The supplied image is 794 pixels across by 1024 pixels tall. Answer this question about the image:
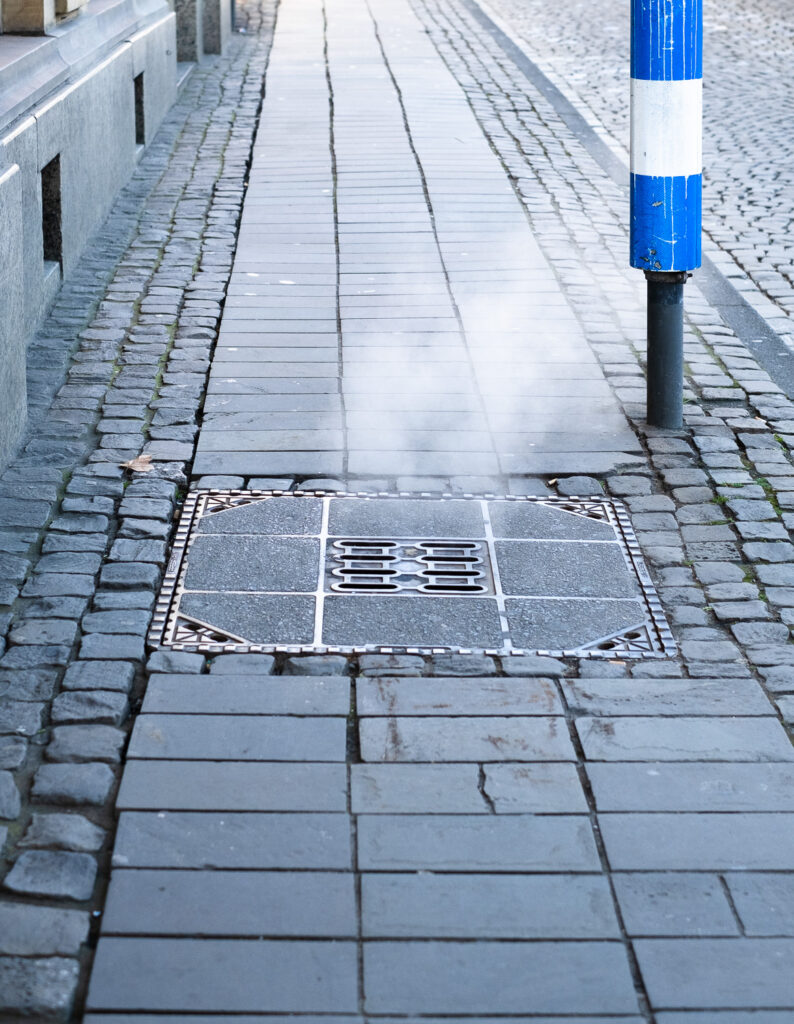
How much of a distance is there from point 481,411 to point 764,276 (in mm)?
2772

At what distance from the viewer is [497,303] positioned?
6426mm

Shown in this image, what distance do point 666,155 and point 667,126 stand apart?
9 cm

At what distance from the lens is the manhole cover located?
3633 millimetres

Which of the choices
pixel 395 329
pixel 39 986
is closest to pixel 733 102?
pixel 395 329

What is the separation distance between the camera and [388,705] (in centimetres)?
329

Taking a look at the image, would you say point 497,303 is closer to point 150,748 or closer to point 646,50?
point 646,50

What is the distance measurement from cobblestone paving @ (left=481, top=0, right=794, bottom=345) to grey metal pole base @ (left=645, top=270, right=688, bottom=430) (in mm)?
1456

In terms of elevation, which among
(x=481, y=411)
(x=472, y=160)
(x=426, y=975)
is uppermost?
(x=472, y=160)

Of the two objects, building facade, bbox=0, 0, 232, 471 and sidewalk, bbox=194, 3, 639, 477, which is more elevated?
building facade, bbox=0, 0, 232, 471

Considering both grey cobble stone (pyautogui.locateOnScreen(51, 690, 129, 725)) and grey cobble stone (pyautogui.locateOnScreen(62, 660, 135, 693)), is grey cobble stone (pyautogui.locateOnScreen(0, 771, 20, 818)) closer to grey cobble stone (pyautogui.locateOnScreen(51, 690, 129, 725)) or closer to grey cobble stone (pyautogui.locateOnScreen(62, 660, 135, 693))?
grey cobble stone (pyautogui.locateOnScreen(51, 690, 129, 725))

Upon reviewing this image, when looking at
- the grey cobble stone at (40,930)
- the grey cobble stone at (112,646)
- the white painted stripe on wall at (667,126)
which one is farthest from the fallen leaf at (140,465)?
the grey cobble stone at (40,930)

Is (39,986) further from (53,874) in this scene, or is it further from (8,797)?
(8,797)

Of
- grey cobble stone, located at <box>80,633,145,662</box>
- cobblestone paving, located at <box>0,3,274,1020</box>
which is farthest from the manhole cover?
cobblestone paving, located at <box>0,3,274,1020</box>

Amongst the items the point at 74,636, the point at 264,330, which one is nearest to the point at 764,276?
the point at 264,330
